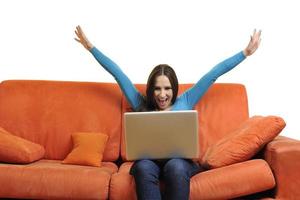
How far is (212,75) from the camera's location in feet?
7.52

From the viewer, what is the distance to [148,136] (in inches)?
68.6

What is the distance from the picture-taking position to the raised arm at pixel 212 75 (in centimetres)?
227

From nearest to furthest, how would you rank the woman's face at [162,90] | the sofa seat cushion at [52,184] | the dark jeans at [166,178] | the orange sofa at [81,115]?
the dark jeans at [166,178], the sofa seat cushion at [52,184], the woman's face at [162,90], the orange sofa at [81,115]

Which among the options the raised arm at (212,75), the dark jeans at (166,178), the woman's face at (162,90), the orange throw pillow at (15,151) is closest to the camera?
the dark jeans at (166,178)

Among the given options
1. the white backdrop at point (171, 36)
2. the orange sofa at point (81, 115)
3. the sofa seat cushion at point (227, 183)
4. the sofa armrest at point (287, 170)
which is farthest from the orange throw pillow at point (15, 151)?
the sofa armrest at point (287, 170)

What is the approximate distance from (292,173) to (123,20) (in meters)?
1.56

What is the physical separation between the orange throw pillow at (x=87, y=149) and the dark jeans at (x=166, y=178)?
0.42m

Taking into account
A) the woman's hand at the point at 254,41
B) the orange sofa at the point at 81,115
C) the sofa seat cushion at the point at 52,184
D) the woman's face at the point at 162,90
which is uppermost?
the woman's hand at the point at 254,41

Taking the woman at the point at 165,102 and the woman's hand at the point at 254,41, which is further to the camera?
the woman's hand at the point at 254,41

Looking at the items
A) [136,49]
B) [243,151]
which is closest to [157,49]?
[136,49]

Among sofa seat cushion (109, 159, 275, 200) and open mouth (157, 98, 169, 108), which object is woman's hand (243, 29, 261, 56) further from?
sofa seat cushion (109, 159, 275, 200)

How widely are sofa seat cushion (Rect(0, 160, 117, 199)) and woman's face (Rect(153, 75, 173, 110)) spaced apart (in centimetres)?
53

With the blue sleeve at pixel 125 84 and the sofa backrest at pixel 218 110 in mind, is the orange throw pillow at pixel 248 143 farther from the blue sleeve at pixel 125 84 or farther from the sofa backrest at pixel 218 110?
the blue sleeve at pixel 125 84

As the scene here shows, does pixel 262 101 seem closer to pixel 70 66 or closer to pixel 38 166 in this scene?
pixel 70 66
